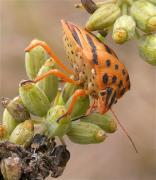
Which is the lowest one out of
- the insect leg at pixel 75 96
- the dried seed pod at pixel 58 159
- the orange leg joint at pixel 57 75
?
the dried seed pod at pixel 58 159

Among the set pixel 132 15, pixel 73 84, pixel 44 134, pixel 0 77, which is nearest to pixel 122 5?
pixel 132 15

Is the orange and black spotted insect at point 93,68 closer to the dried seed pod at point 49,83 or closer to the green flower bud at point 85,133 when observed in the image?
the dried seed pod at point 49,83

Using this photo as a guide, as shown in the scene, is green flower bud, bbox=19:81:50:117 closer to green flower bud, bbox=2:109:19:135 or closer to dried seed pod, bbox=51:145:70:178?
green flower bud, bbox=2:109:19:135

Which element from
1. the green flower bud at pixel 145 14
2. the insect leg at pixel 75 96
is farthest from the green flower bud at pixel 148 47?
the insect leg at pixel 75 96

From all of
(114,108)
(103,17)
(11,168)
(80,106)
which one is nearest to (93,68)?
(80,106)

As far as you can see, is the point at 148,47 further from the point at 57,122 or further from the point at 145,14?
the point at 57,122

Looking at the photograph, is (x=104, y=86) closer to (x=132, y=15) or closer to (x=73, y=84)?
(x=73, y=84)
